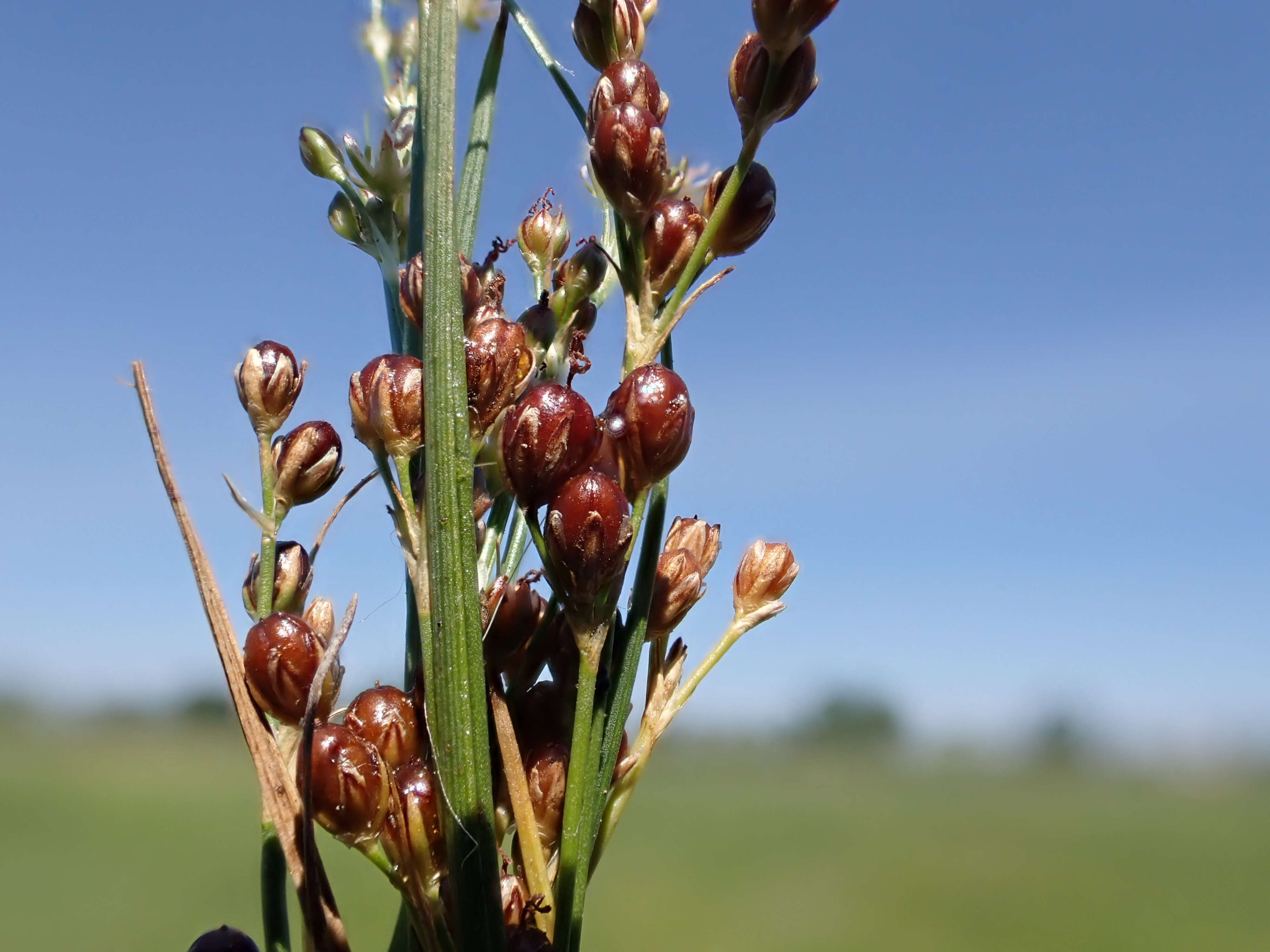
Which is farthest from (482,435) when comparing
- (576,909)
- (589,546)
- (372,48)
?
(372,48)

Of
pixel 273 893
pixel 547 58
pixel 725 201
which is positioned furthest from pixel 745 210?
pixel 273 893

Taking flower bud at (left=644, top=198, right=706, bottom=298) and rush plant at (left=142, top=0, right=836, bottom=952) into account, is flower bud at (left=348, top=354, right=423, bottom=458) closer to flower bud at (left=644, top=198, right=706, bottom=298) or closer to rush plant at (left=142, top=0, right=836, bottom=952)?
rush plant at (left=142, top=0, right=836, bottom=952)

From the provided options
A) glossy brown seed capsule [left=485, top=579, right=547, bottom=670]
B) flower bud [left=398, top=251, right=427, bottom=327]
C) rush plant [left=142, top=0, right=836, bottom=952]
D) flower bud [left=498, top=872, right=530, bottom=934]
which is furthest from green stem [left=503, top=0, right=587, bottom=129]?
flower bud [left=498, top=872, right=530, bottom=934]

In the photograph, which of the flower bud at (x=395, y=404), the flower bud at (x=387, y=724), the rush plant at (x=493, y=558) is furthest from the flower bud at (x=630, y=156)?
the flower bud at (x=387, y=724)

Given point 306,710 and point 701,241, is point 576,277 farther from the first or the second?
point 306,710

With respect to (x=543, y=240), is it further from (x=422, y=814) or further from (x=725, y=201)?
(x=422, y=814)
